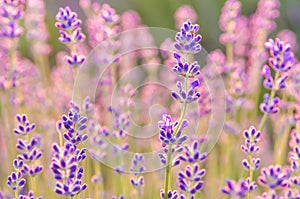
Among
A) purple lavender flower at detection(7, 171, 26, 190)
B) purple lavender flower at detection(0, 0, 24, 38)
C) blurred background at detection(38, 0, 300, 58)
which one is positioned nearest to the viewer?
purple lavender flower at detection(7, 171, 26, 190)

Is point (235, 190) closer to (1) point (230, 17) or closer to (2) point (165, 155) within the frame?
(2) point (165, 155)

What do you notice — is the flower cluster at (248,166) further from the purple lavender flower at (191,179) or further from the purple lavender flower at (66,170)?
the purple lavender flower at (66,170)

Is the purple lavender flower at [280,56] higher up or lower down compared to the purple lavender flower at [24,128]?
higher up

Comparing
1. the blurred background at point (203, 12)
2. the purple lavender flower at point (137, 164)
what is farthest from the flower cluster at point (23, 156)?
the blurred background at point (203, 12)

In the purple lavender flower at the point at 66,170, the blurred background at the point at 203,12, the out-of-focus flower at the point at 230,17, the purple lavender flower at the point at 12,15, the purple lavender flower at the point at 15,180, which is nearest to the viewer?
the purple lavender flower at the point at 66,170

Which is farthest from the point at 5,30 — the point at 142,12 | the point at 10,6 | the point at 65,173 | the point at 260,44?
the point at 142,12

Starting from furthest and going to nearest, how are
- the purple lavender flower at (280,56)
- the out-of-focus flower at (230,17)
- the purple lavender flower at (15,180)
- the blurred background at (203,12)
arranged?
the blurred background at (203,12)
the out-of-focus flower at (230,17)
the purple lavender flower at (280,56)
the purple lavender flower at (15,180)

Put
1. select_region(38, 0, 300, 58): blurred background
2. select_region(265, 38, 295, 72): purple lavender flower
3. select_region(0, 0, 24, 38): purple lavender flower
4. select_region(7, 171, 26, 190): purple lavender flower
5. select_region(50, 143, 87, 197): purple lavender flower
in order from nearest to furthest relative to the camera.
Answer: select_region(50, 143, 87, 197): purple lavender flower, select_region(7, 171, 26, 190): purple lavender flower, select_region(265, 38, 295, 72): purple lavender flower, select_region(0, 0, 24, 38): purple lavender flower, select_region(38, 0, 300, 58): blurred background

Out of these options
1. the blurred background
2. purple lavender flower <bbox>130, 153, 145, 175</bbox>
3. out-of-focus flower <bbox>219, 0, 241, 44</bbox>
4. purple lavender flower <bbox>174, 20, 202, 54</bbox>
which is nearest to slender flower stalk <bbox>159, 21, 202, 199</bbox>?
purple lavender flower <bbox>174, 20, 202, 54</bbox>

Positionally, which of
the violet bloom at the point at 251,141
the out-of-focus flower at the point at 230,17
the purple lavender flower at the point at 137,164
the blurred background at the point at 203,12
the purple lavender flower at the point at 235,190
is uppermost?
the blurred background at the point at 203,12

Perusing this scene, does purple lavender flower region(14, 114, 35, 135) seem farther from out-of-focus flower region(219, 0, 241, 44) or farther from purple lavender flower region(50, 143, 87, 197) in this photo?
out-of-focus flower region(219, 0, 241, 44)
